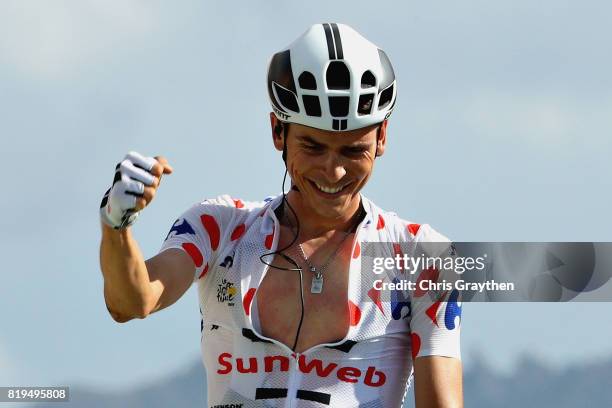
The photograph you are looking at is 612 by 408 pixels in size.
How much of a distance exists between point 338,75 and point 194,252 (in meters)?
1.74

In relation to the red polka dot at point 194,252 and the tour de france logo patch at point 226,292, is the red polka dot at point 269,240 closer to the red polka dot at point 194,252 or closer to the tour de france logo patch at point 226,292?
the tour de france logo patch at point 226,292

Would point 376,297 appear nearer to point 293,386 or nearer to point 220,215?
point 293,386

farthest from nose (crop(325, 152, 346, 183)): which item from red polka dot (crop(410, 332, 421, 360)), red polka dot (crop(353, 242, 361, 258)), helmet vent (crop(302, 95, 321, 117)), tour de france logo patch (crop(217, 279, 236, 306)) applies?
red polka dot (crop(410, 332, 421, 360))

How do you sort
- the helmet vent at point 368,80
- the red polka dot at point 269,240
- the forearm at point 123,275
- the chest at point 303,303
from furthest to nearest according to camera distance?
the red polka dot at point 269,240, the helmet vent at point 368,80, the chest at point 303,303, the forearm at point 123,275

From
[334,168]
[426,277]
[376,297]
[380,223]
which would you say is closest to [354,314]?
[376,297]

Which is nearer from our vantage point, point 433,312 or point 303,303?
point 433,312

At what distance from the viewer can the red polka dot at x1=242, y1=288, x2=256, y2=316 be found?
11.8 metres

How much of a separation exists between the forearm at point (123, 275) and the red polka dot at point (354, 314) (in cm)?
166

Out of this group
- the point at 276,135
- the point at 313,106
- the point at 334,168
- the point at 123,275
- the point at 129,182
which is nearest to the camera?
the point at 129,182

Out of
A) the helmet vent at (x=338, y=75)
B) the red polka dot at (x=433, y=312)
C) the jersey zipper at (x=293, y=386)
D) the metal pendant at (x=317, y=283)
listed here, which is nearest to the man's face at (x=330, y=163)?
the helmet vent at (x=338, y=75)

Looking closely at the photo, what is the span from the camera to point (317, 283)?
11.9 metres

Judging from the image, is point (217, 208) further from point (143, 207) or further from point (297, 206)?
point (143, 207)

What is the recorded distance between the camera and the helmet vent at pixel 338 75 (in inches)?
462

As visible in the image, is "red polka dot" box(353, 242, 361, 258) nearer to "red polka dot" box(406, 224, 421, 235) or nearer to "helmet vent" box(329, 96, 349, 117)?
"red polka dot" box(406, 224, 421, 235)
